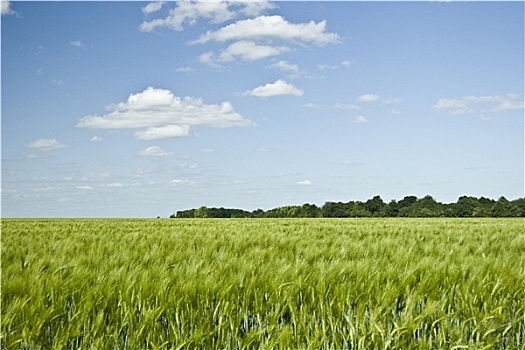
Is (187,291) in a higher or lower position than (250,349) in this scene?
higher

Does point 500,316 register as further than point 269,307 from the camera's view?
No

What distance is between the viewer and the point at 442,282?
3.38 metres

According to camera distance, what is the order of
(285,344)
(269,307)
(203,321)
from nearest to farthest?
(285,344), (203,321), (269,307)

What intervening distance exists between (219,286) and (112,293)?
2.01 feet

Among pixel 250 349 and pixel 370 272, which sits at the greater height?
pixel 370 272

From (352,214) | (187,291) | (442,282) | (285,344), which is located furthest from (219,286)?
(352,214)

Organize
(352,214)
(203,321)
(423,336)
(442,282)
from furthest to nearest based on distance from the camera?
(352,214) < (442,282) < (203,321) < (423,336)

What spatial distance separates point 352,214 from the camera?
125ft

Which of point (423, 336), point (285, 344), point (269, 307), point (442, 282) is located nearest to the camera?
point (285, 344)

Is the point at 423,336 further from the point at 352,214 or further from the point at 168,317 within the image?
the point at 352,214

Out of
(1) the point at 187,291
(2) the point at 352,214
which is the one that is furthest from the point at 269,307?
(2) the point at 352,214

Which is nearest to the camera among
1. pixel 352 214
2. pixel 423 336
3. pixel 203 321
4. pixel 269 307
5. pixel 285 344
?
pixel 285 344

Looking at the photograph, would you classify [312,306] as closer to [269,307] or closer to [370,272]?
[269,307]

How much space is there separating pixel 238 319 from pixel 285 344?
0.42 meters
